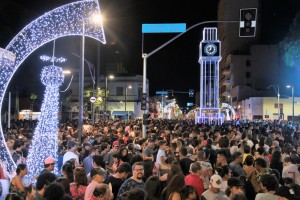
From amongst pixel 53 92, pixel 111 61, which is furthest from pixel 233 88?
pixel 53 92

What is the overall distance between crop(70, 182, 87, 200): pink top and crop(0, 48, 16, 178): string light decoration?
3.81 m

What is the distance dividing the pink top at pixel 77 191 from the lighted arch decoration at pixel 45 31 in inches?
159

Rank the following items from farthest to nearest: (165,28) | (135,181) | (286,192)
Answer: (165,28) → (135,181) → (286,192)

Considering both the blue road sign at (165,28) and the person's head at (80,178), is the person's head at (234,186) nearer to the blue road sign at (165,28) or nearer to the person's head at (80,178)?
the person's head at (80,178)

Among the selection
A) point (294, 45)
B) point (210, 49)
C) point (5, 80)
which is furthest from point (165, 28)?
point (210, 49)

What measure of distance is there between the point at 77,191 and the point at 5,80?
540 cm

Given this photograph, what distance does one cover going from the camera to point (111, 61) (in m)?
89.4

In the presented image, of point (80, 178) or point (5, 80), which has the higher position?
point (5, 80)

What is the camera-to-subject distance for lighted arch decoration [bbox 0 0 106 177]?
1095 cm

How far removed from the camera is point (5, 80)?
436 inches

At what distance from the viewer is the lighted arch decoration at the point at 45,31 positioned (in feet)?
35.9

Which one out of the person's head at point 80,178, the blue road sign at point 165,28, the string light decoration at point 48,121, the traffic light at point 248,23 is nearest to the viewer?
the person's head at point 80,178

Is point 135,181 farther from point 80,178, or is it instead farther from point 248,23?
point 248,23

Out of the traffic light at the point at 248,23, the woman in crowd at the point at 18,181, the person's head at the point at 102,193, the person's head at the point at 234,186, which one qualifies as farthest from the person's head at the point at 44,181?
the traffic light at the point at 248,23
